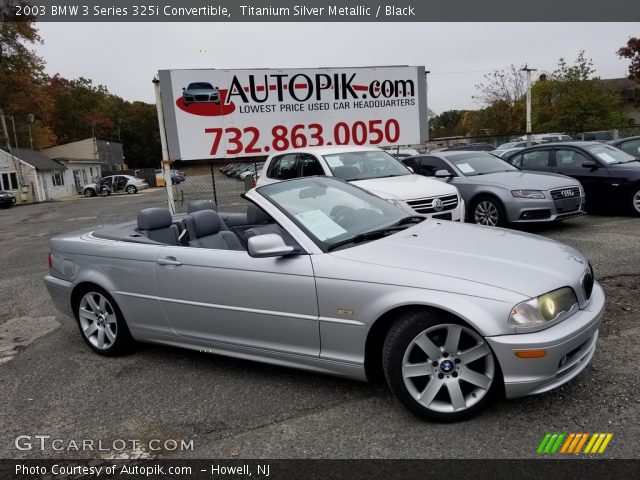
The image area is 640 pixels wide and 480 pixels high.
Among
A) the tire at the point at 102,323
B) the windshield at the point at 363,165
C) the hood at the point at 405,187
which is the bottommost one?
the tire at the point at 102,323

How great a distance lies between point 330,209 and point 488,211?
218 inches

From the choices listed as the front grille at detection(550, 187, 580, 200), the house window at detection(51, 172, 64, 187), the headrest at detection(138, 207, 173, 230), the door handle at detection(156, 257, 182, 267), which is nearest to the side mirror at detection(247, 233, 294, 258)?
the door handle at detection(156, 257, 182, 267)

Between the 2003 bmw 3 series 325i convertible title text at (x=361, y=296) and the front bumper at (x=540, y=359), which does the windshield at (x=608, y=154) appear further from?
the front bumper at (x=540, y=359)

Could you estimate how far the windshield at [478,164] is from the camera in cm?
941

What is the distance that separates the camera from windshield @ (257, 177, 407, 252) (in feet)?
11.8

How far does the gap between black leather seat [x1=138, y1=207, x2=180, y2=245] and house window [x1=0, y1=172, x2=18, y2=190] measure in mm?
40900

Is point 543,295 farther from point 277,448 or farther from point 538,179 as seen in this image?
point 538,179

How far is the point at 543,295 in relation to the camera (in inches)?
111

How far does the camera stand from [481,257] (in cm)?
317

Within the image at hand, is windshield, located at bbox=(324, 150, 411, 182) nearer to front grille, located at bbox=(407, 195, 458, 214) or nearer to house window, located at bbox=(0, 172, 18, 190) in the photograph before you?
front grille, located at bbox=(407, 195, 458, 214)

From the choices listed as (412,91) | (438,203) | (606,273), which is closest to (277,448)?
(606,273)

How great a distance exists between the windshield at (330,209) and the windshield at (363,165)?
3923 millimetres

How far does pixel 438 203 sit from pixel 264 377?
458 cm

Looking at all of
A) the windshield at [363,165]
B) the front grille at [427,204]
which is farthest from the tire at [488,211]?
the windshield at [363,165]
